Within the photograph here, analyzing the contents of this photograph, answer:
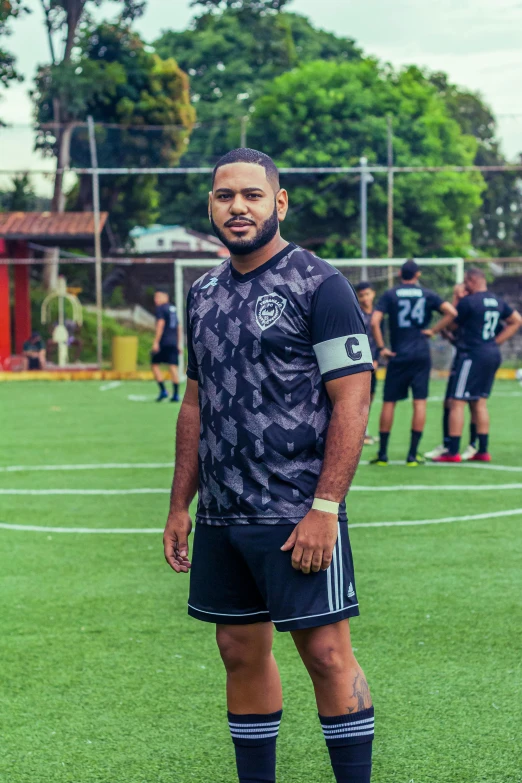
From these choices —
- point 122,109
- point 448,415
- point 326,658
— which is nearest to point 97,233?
point 122,109

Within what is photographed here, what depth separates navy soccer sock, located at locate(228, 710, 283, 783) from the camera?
369 centimetres

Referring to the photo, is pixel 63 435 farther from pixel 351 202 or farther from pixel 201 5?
pixel 201 5

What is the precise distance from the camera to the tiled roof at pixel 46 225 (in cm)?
3162

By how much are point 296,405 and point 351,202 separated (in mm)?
36285

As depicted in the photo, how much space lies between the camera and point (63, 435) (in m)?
16.1

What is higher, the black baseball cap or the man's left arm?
the black baseball cap

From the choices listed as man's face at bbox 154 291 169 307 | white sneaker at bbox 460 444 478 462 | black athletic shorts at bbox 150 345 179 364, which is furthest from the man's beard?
black athletic shorts at bbox 150 345 179 364

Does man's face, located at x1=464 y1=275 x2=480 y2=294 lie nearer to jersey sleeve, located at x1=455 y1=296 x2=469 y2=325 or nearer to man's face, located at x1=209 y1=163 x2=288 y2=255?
jersey sleeve, located at x1=455 y1=296 x2=469 y2=325

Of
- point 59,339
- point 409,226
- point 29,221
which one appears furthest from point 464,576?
point 409,226

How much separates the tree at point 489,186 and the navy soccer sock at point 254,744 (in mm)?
40404

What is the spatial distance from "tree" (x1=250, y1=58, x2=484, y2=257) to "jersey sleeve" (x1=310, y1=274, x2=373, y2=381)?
35.2 metres

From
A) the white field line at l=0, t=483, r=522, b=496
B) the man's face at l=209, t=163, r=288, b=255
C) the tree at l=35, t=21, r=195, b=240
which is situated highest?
the tree at l=35, t=21, r=195, b=240

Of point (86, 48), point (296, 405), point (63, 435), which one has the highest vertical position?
point (86, 48)

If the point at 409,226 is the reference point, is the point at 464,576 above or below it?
below
